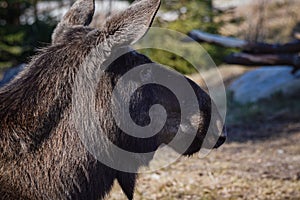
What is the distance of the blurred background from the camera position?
5801 mm

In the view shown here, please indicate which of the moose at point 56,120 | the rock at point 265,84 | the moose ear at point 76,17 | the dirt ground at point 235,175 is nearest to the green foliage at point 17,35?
the rock at point 265,84

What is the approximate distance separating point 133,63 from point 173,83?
32 cm

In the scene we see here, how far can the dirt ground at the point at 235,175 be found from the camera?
18.2 feet

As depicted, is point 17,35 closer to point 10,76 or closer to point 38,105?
point 10,76

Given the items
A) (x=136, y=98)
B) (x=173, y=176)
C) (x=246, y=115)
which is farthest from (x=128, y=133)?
(x=246, y=115)

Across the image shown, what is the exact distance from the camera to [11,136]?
2832mm

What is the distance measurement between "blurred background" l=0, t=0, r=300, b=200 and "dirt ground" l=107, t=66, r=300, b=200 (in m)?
0.01

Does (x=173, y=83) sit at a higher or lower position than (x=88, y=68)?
lower

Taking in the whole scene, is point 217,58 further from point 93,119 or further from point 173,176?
point 93,119

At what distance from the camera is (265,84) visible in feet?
40.7

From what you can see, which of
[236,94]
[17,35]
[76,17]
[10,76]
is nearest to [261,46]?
[236,94]

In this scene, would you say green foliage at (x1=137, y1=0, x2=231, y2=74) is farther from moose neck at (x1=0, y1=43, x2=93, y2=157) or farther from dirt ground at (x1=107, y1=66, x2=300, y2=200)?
moose neck at (x1=0, y1=43, x2=93, y2=157)

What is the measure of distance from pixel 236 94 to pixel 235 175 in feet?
21.7

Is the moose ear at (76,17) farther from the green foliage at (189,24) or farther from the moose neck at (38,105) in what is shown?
the green foliage at (189,24)
